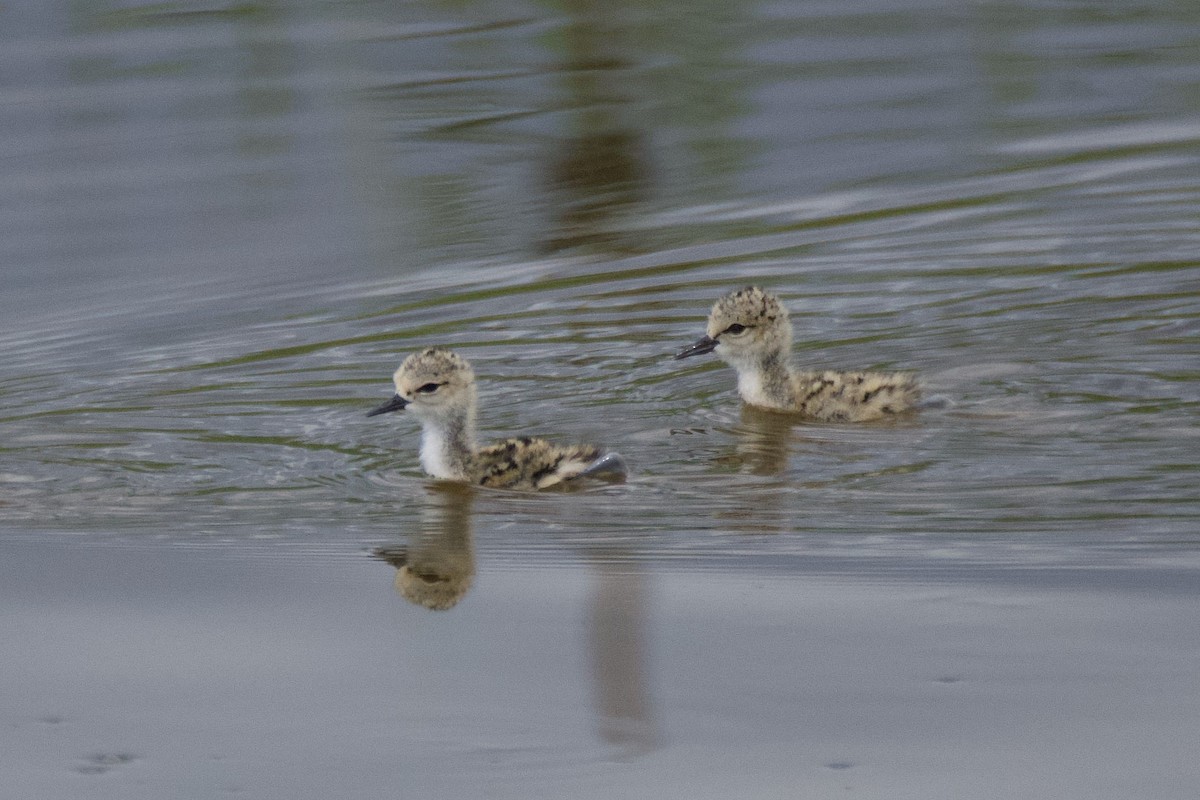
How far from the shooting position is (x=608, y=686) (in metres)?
4.21

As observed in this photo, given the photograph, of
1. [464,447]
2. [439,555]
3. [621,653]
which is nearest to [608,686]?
[621,653]

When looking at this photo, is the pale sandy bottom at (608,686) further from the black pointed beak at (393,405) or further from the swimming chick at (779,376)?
the swimming chick at (779,376)

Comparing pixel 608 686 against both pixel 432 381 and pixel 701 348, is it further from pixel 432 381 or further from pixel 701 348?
pixel 701 348

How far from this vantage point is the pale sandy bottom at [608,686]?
377 centimetres

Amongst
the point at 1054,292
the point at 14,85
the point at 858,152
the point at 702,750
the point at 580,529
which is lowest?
the point at 702,750

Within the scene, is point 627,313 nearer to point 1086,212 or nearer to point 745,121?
point 1086,212

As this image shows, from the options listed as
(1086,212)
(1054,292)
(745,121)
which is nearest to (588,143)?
(745,121)

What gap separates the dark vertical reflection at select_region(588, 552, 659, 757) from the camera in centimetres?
395

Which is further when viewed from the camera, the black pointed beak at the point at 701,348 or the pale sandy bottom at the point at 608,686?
the black pointed beak at the point at 701,348

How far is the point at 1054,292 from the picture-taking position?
7930 mm

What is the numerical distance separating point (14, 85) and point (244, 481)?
267 inches

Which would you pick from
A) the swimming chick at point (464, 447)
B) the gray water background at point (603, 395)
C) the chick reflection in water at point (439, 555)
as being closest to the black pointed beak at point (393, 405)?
the swimming chick at point (464, 447)

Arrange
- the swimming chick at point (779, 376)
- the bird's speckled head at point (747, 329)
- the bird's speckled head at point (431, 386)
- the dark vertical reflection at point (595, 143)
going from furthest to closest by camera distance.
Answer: the dark vertical reflection at point (595, 143)
the bird's speckled head at point (747, 329)
the swimming chick at point (779, 376)
the bird's speckled head at point (431, 386)

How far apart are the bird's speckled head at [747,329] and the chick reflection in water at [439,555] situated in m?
1.29
